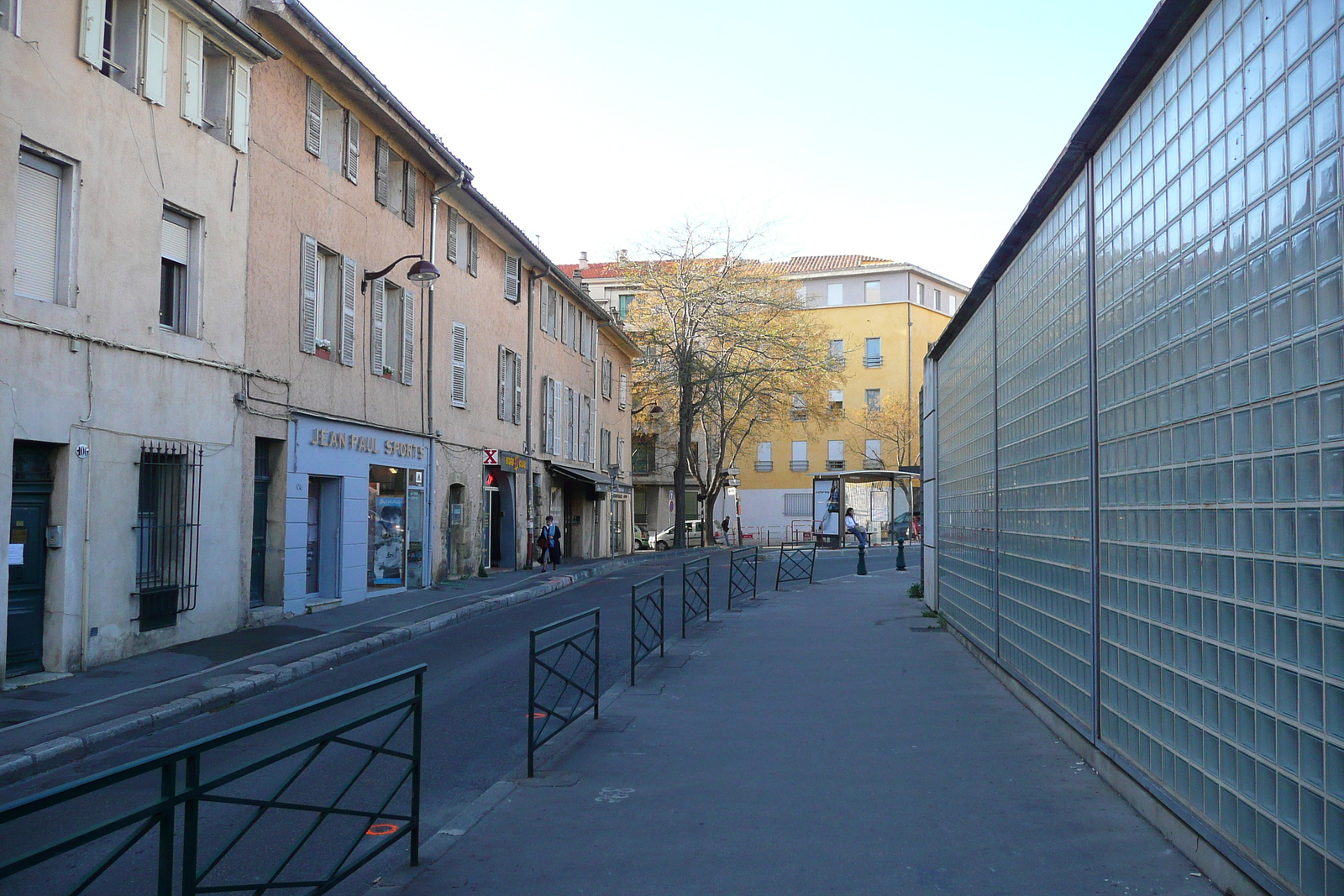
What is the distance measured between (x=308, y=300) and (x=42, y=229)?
233 inches

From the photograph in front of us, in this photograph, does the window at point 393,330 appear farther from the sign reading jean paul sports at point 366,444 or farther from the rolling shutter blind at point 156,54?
the rolling shutter blind at point 156,54

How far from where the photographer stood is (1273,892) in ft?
12.6

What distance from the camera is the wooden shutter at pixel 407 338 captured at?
68.4 ft

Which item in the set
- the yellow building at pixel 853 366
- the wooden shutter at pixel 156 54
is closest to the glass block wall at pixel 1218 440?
the wooden shutter at pixel 156 54

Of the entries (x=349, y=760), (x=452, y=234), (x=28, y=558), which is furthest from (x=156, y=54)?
(x=349, y=760)

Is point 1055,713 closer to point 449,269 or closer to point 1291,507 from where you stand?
point 1291,507

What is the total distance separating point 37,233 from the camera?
11.0 m

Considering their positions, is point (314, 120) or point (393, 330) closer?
point (314, 120)

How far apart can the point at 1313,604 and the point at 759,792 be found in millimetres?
3505

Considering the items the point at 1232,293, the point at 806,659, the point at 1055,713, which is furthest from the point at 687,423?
the point at 1232,293

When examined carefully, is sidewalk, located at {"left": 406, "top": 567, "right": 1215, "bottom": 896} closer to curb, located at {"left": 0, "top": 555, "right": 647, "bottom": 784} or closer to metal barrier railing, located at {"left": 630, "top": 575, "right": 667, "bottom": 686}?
metal barrier railing, located at {"left": 630, "top": 575, "right": 667, "bottom": 686}

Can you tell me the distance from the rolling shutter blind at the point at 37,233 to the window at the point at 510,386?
1585 centimetres

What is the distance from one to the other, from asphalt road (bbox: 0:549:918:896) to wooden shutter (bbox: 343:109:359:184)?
792cm

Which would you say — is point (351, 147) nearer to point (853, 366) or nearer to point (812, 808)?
point (812, 808)
